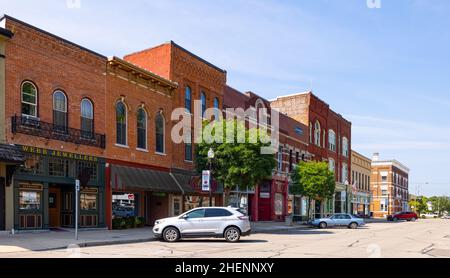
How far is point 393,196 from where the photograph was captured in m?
92.6

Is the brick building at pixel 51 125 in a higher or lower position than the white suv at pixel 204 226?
higher

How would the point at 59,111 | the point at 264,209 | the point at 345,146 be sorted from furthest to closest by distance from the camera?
the point at 345,146 → the point at 264,209 → the point at 59,111

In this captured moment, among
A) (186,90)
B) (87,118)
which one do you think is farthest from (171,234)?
(186,90)

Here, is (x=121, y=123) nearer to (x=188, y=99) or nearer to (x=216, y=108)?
(x=188, y=99)

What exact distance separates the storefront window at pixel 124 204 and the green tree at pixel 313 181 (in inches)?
605

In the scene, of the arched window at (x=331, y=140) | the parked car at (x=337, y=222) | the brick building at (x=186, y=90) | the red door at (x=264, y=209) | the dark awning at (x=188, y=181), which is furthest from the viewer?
the arched window at (x=331, y=140)

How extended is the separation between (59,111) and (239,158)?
9760mm

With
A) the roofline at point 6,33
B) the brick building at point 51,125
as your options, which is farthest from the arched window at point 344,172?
the roofline at point 6,33

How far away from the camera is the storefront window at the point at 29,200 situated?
66.6 ft

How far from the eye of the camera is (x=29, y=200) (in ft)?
67.9

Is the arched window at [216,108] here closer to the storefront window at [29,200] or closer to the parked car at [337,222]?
the parked car at [337,222]

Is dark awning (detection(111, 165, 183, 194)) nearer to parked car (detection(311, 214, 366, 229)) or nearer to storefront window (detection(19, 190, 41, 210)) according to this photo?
storefront window (detection(19, 190, 41, 210))

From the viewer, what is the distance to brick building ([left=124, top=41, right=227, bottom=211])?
99.0 feet
